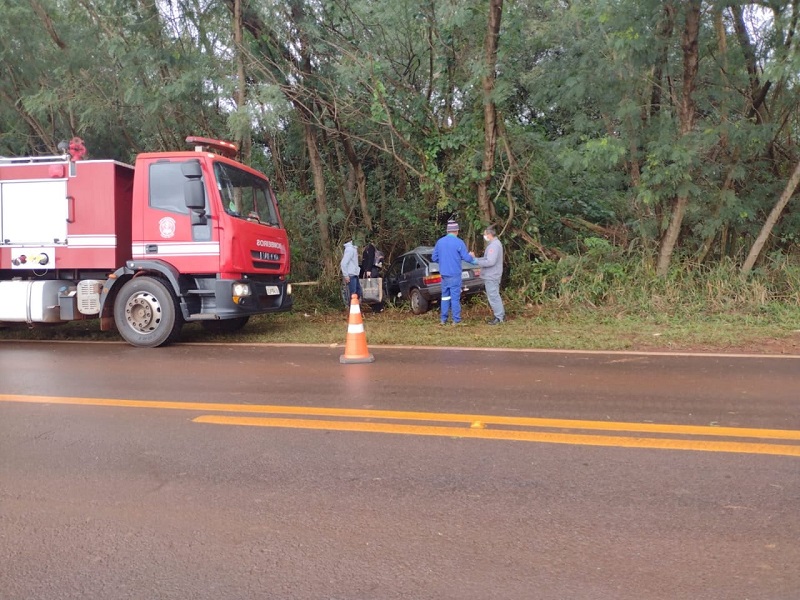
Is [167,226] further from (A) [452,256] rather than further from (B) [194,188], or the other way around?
(A) [452,256]

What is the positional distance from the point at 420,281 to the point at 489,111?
12.8ft

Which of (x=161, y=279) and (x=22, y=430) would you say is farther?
(x=161, y=279)

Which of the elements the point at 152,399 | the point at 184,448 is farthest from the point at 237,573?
the point at 152,399

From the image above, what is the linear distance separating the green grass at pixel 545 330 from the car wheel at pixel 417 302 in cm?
65

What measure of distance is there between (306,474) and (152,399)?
2.83 meters

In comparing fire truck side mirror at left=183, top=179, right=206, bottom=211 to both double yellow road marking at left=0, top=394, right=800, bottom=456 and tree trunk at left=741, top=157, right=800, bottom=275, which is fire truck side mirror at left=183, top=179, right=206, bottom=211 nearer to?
double yellow road marking at left=0, top=394, right=800, bottom=456

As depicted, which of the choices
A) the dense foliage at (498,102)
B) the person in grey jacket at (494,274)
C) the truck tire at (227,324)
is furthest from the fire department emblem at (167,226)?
the person in grey jacket at (494,274)

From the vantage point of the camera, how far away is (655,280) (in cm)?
1385

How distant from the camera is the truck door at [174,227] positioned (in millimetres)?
10086

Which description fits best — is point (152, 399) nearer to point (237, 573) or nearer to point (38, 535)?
point (38, 535)

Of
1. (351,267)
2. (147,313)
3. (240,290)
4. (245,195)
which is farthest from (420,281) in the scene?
(147,313)

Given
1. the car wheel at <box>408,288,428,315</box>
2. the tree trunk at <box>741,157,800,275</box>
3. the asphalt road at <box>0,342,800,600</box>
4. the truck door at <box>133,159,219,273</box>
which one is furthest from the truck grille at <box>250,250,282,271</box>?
the tree trunk at <box>741,157,800,275</box>

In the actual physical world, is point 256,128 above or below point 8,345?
above

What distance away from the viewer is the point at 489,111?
45.0ft
